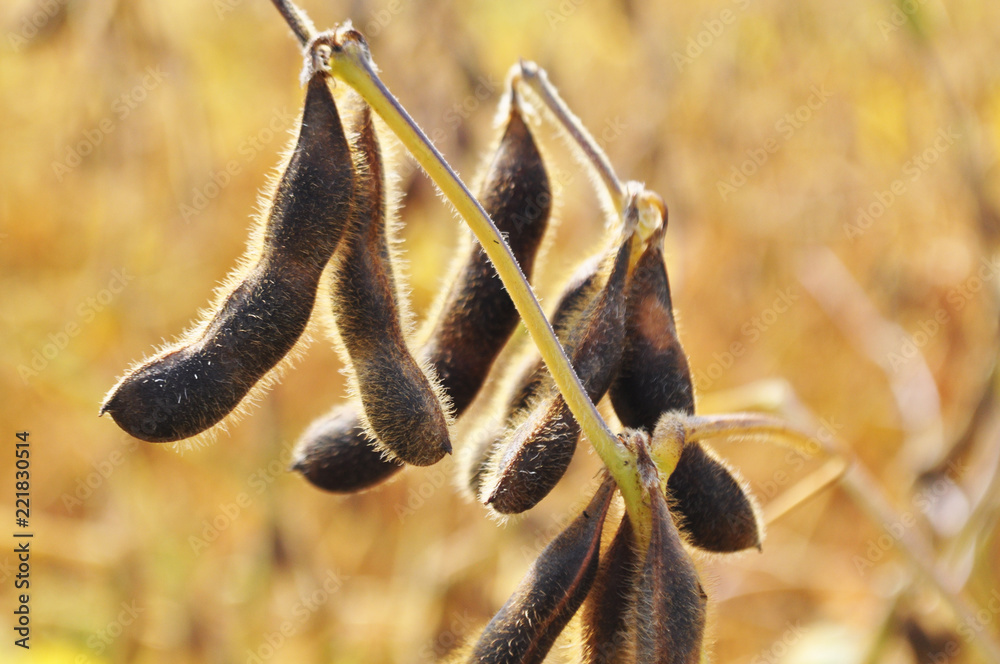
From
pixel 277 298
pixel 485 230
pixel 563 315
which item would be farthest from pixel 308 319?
pixel 563 315

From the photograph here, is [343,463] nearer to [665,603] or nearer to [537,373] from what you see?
[537,373]

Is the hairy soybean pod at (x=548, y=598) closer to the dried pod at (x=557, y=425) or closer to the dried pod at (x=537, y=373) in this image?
the dried pod at (x=557, y=425)

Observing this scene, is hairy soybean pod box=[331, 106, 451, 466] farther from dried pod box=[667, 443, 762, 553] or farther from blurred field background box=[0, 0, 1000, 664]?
blurred field background box=[0, 0, 1000, 664]

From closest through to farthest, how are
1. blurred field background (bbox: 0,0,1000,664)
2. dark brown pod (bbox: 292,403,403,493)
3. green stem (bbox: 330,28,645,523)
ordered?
green stem (bbox: 330,28,645,523), dark brown pod (bbox: 292,403,403,493), blurred field background (bbox: 0,0,1000,664)

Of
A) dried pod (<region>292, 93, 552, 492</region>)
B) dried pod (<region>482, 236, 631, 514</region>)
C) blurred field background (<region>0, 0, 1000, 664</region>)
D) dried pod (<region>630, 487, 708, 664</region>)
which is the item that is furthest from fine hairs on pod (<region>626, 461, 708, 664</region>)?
blurred field background (<region>0, 0, 1000, 664</region>)

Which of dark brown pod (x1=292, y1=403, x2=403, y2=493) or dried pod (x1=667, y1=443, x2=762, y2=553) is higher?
dark brown pod (x1=292, y1=403, x2=403, y2=493)

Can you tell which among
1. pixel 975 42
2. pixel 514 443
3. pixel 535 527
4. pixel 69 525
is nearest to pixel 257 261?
pixel 514 443

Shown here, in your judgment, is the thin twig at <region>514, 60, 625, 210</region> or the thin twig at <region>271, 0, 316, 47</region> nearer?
the thin twig at <region>271, 0, 316, 47</region>
